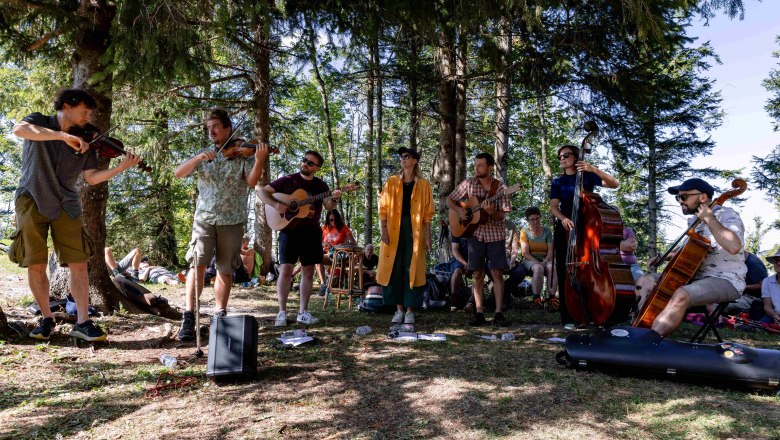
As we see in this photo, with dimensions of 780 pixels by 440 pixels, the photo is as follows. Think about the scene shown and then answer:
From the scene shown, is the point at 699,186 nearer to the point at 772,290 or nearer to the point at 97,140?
the point at 772,290

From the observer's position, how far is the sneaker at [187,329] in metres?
4.40

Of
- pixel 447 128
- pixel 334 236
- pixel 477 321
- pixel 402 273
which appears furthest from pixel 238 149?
pixel 447 128

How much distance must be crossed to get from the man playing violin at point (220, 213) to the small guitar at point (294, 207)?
2.76 feet

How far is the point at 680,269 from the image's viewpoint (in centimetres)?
381

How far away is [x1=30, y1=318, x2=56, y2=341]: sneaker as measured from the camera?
3973mm

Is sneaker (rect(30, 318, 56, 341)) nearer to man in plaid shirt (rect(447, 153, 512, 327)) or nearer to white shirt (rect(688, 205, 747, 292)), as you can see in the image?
man in plaid shirt (rect(447, 153, 512, 327))

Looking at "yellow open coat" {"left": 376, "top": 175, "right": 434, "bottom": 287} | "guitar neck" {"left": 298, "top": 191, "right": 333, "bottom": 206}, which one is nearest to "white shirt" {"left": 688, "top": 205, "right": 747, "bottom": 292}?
"yellow open coat" {"left": 376, "top": 175, "right": 434, "bottom": 287}

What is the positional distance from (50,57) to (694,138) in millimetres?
17542

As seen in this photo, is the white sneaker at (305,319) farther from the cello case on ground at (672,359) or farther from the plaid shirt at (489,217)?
the cello case on ground at (672,359)

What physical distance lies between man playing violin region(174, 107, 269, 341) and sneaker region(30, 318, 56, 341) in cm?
97

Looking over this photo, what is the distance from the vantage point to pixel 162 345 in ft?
13.9

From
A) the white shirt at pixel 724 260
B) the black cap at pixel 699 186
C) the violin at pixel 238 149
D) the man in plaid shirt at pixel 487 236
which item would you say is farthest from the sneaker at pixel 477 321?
the violin at pixel 238 149

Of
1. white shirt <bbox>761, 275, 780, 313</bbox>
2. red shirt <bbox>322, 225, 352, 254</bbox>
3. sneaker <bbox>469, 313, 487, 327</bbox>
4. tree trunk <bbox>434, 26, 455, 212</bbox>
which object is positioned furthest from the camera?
tree trunk <bbox>434, 26, 455, 212</bbox>

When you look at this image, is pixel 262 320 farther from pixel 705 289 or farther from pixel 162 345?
pixel 705 289
